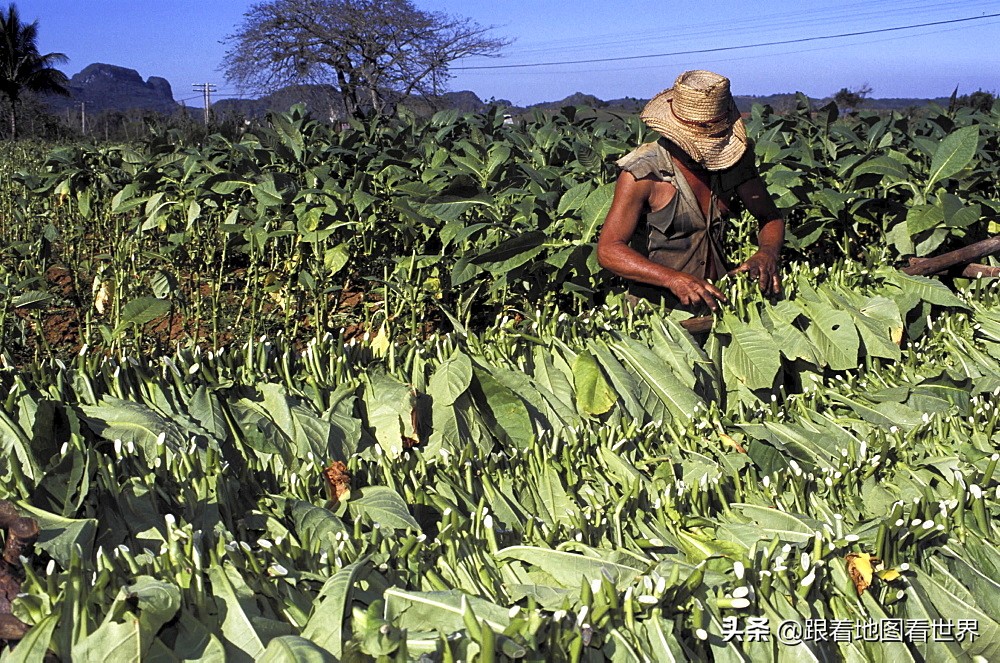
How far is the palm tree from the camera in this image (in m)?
34.9

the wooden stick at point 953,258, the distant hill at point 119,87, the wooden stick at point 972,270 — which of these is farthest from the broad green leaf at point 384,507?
the distant hill at point 119,87

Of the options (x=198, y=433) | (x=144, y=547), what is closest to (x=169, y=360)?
(x=198, y=433)

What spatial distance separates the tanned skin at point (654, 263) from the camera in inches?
100

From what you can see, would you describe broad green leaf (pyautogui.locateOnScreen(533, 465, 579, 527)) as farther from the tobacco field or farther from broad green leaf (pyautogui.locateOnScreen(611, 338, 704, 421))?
broad green leaf (pyautogui.locateOnScreen(611, 338, 704, 421))

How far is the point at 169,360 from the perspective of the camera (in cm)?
202

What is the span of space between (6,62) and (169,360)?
3926 centimetres

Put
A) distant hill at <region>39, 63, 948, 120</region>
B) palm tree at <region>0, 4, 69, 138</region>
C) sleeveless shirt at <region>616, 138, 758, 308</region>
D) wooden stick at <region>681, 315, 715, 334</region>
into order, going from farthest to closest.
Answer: palm tree at <region>0, 4, 69, 138</region> < distant hill at <region>39, 63, 948, 120</region> < sleeveless shirt at <region>616, 138, 758, 308</region> < wooden stick at <region>681, 315, 715, 334</region>

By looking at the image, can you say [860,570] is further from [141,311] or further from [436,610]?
[141,311]

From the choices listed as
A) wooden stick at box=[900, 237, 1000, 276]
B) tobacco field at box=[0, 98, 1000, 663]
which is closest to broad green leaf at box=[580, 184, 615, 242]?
tobacco field at box=[0, 98, 1000, 663]

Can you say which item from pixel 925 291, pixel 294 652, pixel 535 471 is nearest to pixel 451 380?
pixel 535 471

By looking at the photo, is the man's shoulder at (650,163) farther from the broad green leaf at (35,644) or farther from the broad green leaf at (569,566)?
the broad green leaf at (35,644)

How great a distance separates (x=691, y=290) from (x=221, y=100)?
5426 centimetres

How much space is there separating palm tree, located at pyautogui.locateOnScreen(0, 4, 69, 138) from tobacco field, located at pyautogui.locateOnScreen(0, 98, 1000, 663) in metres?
37.0

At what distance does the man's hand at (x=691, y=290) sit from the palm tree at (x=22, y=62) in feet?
123
